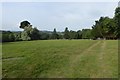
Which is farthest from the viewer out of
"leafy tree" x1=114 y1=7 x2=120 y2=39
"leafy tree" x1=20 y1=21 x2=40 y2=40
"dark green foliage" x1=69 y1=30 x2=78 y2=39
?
"dark green foliage" x1=69 y1=30 x2=78 y2=39

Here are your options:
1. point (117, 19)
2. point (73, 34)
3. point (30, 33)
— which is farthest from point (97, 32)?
point (30, 33)

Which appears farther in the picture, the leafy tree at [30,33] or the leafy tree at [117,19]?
the leafy tree at [30,33]

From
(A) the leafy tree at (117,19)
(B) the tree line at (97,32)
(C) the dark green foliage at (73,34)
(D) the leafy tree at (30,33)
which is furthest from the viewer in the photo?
(C) the dark green foliage at (73,34)

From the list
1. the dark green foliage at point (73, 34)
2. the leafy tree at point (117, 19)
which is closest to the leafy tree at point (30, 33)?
the dark green foliage at point (73, 34)

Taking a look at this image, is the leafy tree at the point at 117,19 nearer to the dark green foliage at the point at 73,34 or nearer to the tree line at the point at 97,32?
the tree line at the point at 97,32

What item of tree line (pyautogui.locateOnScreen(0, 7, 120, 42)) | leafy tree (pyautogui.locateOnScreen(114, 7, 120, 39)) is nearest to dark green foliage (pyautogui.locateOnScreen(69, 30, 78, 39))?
tree line (pyautogui.locateOnScreen(0, 7, 120, 42))

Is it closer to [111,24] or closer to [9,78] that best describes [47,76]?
[9,78]

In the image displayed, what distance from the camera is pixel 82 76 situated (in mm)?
8164

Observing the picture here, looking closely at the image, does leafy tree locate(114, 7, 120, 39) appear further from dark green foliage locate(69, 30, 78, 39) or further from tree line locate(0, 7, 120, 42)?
dark green foliage locate(69, 30, 78, 39)

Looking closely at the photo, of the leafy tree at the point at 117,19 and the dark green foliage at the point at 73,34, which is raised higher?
the leafy tree at the point at 117,19

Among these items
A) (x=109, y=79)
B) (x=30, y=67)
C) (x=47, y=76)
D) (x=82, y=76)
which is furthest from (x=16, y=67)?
(x=109, y=79)

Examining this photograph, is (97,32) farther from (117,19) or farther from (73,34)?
(117,19)

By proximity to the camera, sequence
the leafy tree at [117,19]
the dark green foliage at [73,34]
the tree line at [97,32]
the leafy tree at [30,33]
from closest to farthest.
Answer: the leafy tree at [117,19] < the tree line at [97,32] < the leafy tree at [30,33] < the dark green foliage at [73,34]

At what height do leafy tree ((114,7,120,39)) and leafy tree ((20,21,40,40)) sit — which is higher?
leafy tree ((114,7,120,39))
